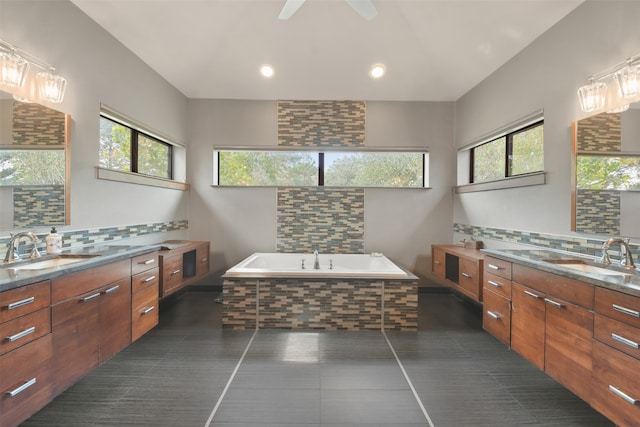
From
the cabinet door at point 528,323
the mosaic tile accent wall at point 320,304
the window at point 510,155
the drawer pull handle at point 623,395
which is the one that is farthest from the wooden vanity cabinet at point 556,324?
the window at point 510,155

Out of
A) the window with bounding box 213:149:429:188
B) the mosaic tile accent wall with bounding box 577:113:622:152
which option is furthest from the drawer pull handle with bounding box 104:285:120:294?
the mosaic tile accent wall with bounding box 577:113:622:152

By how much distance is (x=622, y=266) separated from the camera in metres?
1.86

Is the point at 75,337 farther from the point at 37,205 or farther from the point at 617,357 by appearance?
the point at 617,357

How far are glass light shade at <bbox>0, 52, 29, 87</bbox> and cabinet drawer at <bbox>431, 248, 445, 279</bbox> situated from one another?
414 centimetres

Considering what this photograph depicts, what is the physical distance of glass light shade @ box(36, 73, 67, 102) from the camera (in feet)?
6.70

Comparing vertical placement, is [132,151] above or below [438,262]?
above

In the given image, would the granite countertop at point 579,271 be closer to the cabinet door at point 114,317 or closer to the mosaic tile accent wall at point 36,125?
the cabinet door at point 114,317

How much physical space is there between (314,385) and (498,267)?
1707mm

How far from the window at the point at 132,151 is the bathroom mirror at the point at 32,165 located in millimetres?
530

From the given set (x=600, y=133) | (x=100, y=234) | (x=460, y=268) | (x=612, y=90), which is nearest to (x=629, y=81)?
(x=612, y=90)

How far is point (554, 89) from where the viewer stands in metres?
2.52

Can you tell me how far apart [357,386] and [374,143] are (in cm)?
315

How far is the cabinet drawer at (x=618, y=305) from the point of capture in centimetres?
133

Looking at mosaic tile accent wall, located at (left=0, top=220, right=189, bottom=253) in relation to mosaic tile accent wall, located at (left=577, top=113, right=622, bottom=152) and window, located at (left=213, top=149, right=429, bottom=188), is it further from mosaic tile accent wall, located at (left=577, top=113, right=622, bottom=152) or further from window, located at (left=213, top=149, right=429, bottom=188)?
mosaic tile accent wall, located at (left=577, top=113, right=622, bottom=152)
